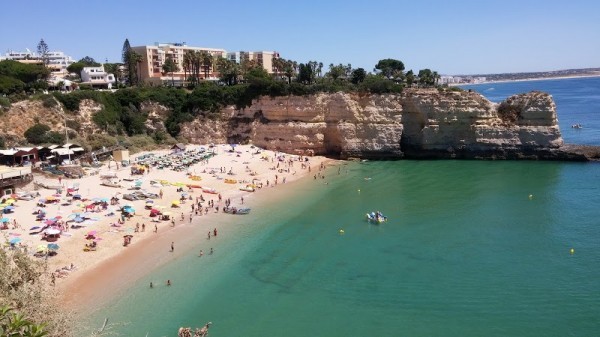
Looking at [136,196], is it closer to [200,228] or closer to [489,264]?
[200,228]

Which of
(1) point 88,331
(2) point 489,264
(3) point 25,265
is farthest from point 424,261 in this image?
(3) point 25,265

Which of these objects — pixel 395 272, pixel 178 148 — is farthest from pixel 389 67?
pixel 395 272

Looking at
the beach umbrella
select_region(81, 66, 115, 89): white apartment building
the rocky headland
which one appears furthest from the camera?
select_region(81, 66, 115, 89): white apartment building

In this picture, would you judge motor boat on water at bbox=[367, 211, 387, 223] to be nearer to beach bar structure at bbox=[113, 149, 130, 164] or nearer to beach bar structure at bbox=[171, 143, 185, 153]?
beach bar structure at bbox=[113, 149, 130, 164]

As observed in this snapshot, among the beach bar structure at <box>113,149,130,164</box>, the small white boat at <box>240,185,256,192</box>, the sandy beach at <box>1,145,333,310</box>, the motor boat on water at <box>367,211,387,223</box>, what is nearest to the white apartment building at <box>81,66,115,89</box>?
the sandy beach at <box>1,145,333,310</box>

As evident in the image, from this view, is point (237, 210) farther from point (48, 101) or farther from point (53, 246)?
point (48, 101)

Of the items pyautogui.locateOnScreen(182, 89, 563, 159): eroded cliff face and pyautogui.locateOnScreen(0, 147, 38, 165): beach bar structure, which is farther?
pyautogui.locateOnScreen(182, 89, 563, 159): eroded cliff face

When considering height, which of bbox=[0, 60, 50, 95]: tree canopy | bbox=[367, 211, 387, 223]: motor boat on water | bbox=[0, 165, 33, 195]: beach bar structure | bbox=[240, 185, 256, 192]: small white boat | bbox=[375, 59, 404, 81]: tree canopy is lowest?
bbox=[367, 211, 387, 223]: motor boat on water
